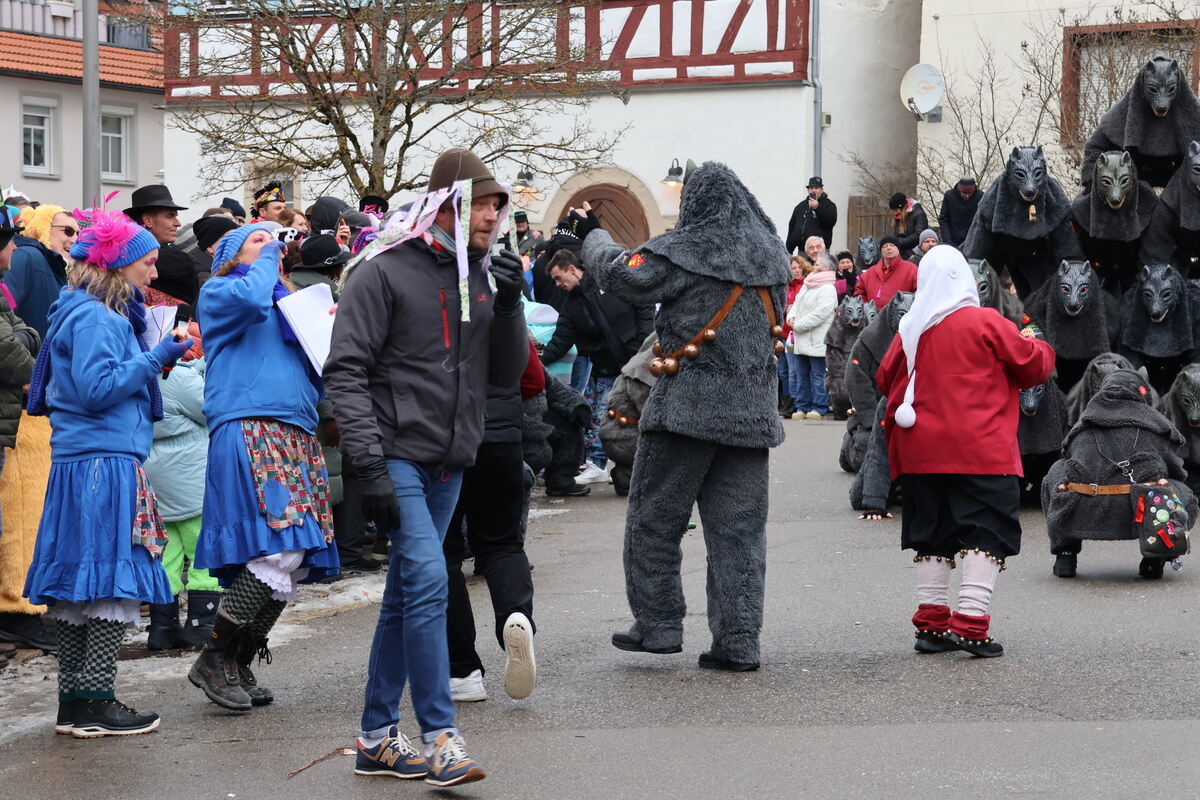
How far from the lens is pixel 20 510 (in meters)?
8.30

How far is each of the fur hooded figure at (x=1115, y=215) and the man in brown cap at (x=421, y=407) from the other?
8.33 meters

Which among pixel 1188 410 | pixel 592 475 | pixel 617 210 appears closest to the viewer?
pixel 1188 410

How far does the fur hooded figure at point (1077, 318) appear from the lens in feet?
42.9

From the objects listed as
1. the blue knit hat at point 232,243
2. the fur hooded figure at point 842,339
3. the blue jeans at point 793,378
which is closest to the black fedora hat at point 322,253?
the blue knit hat at point 232,243

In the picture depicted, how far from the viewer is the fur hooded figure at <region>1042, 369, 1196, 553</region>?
9812mm

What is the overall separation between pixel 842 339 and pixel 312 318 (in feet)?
39.2

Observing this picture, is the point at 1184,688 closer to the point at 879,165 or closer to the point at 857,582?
the point at 857,582

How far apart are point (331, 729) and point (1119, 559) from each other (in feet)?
18.6

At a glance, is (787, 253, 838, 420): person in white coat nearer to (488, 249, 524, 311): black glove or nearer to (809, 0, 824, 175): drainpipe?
(809, 0, 824, 175): drainpipe

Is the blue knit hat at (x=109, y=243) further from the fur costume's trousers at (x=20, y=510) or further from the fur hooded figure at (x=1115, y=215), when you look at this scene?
the fur hooded figure at (x=1115, y=215)

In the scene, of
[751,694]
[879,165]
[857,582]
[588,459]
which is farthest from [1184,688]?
[879,165]

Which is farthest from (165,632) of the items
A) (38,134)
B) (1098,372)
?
(38,134)

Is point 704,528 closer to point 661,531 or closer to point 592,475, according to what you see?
point 661,531

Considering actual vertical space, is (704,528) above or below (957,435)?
below
